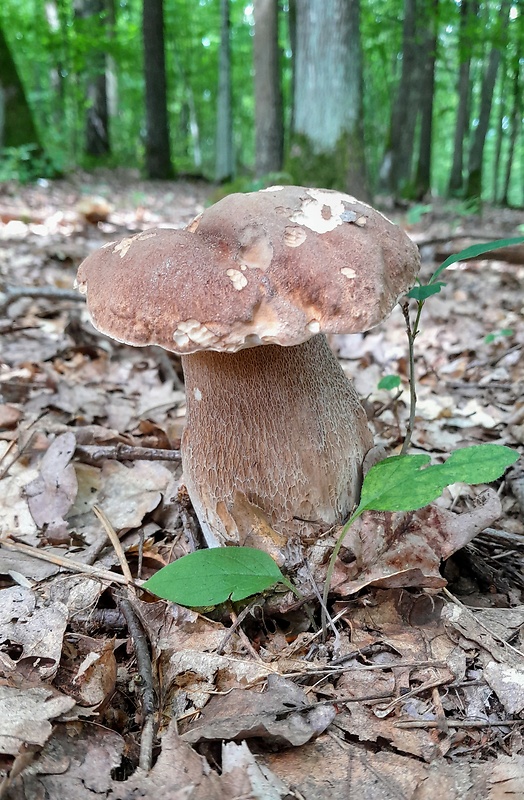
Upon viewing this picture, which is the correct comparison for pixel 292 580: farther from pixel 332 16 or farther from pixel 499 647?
pixel 332 16

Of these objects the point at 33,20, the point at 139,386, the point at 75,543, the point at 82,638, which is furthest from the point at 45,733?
the point at 33,20

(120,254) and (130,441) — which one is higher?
(120,254)

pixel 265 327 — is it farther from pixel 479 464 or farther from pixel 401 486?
pixel 479 464

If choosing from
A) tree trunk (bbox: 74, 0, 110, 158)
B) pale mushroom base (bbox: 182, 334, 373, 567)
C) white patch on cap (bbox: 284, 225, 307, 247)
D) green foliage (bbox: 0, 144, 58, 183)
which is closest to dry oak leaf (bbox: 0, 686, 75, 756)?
pale mushroom base (bbox: 182, 334, 373, 567)

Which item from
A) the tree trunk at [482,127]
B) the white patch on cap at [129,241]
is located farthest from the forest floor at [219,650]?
the tree trunk at [482,127]

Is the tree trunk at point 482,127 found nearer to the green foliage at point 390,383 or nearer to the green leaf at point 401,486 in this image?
the green foliage at point 390,383

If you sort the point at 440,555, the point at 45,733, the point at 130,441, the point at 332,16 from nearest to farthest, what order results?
the point at 45,733 → the point at 440,555 → the point at 130,441 → the point at 332,16
